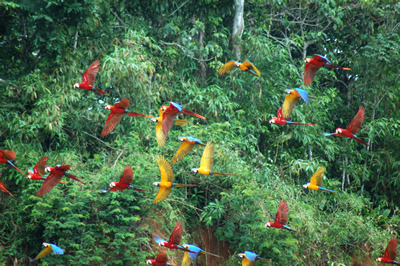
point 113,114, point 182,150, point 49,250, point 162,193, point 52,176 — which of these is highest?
point 113,114

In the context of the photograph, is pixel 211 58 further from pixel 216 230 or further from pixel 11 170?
pixel 11 170

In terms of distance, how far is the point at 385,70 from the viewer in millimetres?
9820

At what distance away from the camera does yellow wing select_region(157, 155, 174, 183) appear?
21.0ft

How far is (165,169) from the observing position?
21.3ft

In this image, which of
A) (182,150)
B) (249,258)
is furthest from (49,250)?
(249,258)

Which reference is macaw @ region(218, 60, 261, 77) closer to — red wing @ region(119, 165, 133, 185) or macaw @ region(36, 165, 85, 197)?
red wing @ region(119, 165, 133, 185)

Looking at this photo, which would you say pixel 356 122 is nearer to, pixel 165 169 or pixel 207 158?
pixel 207 158

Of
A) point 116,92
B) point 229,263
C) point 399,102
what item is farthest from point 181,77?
point 399,102

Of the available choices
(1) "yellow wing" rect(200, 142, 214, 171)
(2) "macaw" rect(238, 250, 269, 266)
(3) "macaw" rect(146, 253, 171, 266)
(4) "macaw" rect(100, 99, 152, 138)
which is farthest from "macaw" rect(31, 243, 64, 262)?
(2) "macaw" rect(238, 250, 269, 266)

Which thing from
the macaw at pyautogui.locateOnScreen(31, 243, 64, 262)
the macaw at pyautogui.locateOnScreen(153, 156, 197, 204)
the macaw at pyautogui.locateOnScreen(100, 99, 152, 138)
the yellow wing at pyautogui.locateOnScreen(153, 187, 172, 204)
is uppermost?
the macaw at pyautogui.locateOnScreen(100, 99, 152, 138)

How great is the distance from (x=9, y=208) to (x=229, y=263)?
311 centimetres

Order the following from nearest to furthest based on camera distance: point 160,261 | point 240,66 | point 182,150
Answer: point 240,66 < point 160,261 < point 182,150

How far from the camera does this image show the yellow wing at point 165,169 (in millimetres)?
6410

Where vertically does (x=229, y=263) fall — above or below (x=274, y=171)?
below
